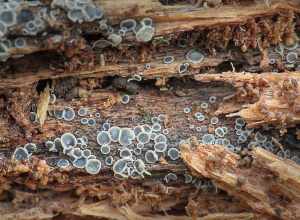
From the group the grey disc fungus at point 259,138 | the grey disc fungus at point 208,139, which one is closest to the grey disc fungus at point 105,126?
the grey disc fungus at point 208,139

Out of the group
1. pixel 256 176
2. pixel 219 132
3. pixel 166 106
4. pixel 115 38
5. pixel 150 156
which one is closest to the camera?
pixel 115 38

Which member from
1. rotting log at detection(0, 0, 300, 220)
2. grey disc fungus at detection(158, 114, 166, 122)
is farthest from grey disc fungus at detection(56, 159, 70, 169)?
grey disc fungus at detection(158, 114, 166, 122)

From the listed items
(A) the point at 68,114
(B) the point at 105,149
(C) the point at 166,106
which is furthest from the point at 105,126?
(C) the point at 166,106

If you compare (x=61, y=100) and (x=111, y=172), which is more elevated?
(x=61, y=100)

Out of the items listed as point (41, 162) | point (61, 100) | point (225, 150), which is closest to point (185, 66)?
point (225, 150)

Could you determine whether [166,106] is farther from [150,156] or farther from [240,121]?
[240,121]

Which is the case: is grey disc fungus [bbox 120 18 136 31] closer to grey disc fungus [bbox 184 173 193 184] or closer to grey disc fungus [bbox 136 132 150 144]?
grey disc fungus [bbox 136 132 150 144]

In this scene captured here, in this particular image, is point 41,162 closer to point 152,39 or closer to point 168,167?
point 168,167
